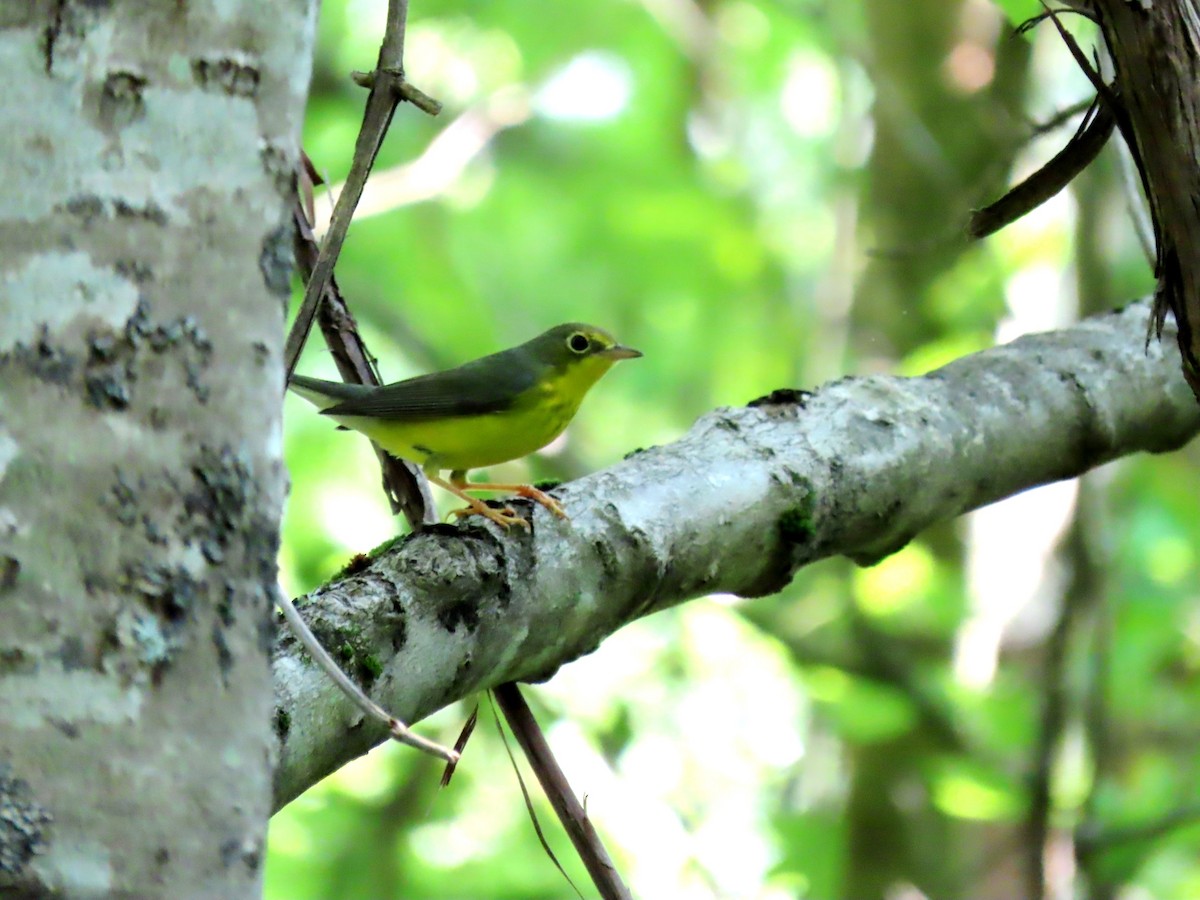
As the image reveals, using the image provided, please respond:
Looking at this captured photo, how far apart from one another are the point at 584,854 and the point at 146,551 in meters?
1.60

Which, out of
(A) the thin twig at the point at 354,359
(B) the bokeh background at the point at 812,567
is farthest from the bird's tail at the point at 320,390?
(B) the bokeh background at the point at 812,567

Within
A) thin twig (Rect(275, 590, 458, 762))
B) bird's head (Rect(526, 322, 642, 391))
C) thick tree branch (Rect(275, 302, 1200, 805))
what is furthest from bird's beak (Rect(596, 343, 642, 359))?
thin twig (Rect(275, 590, 458, 762))

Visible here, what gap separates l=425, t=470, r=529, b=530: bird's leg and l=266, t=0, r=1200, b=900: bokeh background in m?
1.56

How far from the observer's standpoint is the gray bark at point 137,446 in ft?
3.40

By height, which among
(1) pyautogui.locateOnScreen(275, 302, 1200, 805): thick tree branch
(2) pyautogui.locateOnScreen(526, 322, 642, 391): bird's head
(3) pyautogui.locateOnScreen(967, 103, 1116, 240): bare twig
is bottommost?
(1) pyautogui.locateOnScreen(275, 302, 1200, 805): thick tree branch

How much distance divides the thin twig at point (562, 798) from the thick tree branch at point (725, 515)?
234 mm

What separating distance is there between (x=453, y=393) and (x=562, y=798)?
174cm

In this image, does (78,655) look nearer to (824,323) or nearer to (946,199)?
(946,199)

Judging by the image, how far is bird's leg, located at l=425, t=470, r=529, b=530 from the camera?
93.7 inches

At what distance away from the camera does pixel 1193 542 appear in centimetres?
718

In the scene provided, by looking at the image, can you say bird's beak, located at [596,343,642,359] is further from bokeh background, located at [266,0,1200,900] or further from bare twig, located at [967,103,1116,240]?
bare twig, located at [967,103,1116,240]

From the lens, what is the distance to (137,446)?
3.51 feet

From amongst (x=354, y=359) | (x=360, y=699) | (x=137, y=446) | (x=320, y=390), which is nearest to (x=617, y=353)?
(x=320, y=390)

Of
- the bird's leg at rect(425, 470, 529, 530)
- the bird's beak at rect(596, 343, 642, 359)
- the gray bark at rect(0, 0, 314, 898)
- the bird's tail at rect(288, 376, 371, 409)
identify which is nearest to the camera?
the gray bark at rect(0, 0, 314, 898)
